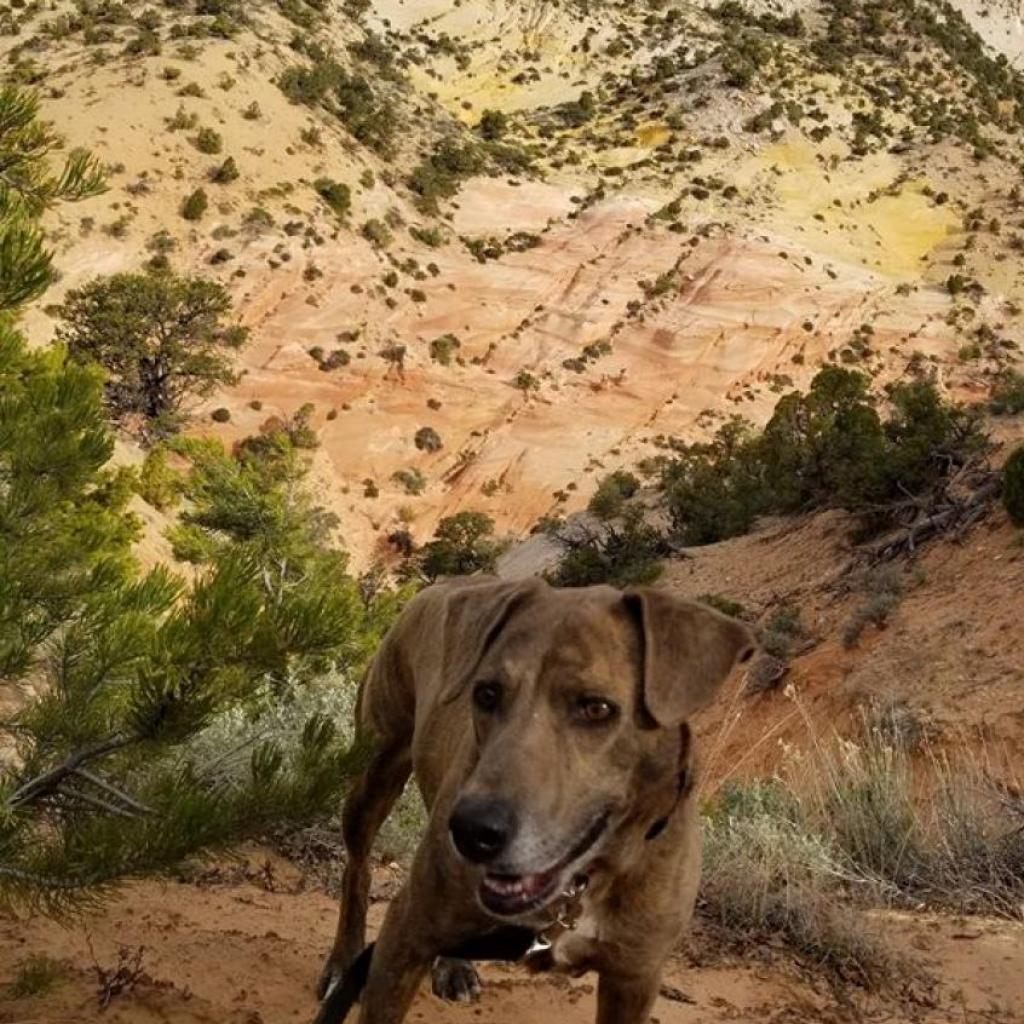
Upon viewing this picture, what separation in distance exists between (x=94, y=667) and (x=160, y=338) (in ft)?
119

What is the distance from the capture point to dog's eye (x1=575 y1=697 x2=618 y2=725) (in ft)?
9.04

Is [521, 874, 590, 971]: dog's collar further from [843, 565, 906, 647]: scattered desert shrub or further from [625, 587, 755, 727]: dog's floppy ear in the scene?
[843, 565, 906, 647]: scattered desert shrub

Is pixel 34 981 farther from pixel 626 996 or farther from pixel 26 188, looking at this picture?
pixel 26 188

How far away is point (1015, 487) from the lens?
48.8 feet

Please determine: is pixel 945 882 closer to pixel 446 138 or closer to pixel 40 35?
pixel 446 138

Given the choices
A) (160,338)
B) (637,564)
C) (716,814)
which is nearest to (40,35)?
(160,338)

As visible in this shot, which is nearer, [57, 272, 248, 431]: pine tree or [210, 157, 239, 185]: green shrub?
[57, 272, 248, 431]: pine tree

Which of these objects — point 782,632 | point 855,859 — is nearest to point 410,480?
point 782,632

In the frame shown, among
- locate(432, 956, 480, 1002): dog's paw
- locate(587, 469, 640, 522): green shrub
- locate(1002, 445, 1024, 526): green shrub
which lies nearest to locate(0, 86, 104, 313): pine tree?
locate(432, 956, 480, 1002): dog's paw

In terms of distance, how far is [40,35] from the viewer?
169 ft

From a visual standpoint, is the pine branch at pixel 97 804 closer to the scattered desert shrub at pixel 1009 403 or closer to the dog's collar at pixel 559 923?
the dog's collar at pixel 559 923

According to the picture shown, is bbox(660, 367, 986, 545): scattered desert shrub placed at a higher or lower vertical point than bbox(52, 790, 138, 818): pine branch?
lower

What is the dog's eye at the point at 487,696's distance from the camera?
2830 millimetres

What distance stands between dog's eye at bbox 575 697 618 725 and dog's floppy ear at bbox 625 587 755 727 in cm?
10
